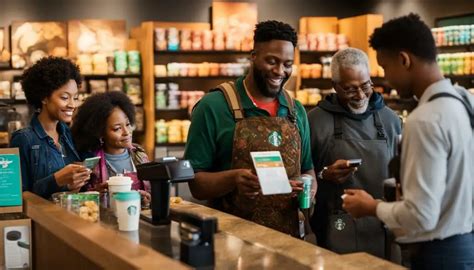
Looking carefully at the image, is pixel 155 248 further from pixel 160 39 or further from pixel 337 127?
pixel 160 39

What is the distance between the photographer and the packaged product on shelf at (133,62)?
33.7 ft

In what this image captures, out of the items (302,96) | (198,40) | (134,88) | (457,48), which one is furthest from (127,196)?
(457,48)

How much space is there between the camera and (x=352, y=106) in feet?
13.1

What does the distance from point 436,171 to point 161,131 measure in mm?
8063

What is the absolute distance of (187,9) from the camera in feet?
36.1

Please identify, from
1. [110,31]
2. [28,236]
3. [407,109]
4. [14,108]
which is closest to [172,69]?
[110,31]

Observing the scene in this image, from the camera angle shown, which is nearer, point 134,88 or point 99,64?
point 99,64

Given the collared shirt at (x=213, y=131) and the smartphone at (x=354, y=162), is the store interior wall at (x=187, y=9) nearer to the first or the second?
the collared shirt at (x=213, y=131)

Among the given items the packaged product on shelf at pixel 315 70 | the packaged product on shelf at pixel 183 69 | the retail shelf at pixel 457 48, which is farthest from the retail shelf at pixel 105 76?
the retail shelf at pixel 457 48

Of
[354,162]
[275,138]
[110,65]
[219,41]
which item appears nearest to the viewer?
[354,162]

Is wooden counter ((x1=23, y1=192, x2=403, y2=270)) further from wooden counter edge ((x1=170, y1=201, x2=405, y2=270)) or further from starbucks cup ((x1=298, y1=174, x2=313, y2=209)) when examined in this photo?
starbucks cup ((x1=298, y1=174, x2=313, y2=209))

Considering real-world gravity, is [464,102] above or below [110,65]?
below

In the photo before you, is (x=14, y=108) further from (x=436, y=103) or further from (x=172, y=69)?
(x=436, y=103)

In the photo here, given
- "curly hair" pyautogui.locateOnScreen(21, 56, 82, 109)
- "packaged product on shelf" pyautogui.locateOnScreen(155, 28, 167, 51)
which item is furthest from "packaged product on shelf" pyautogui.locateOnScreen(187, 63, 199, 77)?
"curly hair" pyautogui.locateOnScreen(21, 56, 82, 109)
